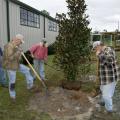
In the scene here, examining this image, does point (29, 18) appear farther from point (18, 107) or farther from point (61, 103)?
point (18, 107)

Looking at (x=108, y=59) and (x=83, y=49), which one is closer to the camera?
(x=108, y=59)

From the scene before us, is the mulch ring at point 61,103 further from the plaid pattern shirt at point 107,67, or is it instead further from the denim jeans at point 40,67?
the denim jeans at point 40,67

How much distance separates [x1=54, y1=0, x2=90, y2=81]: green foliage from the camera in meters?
10.8

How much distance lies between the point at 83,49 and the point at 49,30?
23168mm

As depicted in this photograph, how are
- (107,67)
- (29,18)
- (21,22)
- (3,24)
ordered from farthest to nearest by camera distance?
(29,18) → (21,22) → (3,24) → (107,67)

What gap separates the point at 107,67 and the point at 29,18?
1656 cm

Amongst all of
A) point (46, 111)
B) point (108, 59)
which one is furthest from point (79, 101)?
point (108, 59)

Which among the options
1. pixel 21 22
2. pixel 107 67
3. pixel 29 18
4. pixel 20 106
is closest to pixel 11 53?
pixel 20 106

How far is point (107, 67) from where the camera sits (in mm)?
8000

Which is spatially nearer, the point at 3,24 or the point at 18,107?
the point at 18,107

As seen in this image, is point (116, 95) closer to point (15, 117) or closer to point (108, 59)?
point (108, 59)

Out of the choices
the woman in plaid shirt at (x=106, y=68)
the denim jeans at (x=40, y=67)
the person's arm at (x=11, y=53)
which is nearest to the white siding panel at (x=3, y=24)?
the denim jeans at (x=40, y=67)

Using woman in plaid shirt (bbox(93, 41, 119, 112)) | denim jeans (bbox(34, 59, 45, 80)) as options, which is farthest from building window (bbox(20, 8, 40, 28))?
woman in plaid shirt (bbox(93, 41, 119, 112))

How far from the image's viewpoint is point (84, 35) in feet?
35.9
